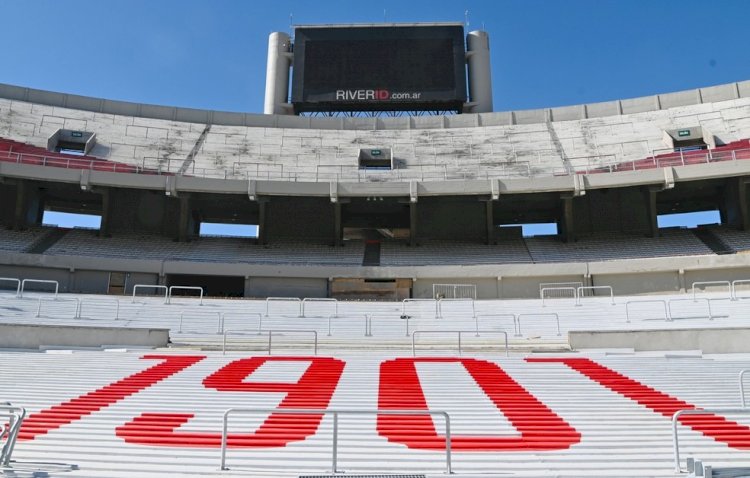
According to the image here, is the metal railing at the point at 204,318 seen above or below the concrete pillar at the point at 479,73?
below

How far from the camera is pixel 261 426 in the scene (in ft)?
22.5

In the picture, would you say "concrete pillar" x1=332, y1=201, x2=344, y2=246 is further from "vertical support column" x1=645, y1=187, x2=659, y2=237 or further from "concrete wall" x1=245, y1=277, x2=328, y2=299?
"vertical support column" x1=645, y1=187, x2=659, y2=237

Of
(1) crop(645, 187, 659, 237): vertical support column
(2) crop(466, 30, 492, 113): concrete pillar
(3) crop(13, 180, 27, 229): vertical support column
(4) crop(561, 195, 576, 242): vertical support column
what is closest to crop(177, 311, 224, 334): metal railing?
(3) crop(13, 180, 27, 229): vertical support column

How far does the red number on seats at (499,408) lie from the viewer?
6.18m

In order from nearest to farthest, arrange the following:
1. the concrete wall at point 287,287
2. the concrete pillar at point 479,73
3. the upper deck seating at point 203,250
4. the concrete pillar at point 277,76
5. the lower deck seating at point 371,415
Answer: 1. the lower deck seating at point 371,415
2. the concrete wall at point 287,287
3. the upper deck seating at point 203,250
4. the concrete pillar at point 479,73
5. the concrete pillar at point 277,76

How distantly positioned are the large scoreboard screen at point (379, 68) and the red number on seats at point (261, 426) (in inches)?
1091

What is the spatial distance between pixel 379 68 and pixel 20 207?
22813mm

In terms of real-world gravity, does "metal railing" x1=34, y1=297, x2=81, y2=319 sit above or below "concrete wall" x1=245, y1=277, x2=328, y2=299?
below

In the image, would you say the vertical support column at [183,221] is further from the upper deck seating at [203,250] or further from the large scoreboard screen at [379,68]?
the large scoreboard screen at [379,68]

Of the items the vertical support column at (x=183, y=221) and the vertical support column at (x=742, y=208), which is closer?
the vertical support column at (x=742, y=208)

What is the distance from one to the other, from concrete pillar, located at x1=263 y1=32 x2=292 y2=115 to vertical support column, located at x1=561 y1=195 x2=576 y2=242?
21039 millimetres

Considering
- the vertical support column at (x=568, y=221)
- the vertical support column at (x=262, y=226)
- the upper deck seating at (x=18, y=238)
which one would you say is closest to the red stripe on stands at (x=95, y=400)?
the vertical support column at (x=262, y=226)

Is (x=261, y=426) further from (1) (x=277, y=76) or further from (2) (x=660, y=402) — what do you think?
(1) (x=277, y=76)

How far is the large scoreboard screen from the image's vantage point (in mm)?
34781
